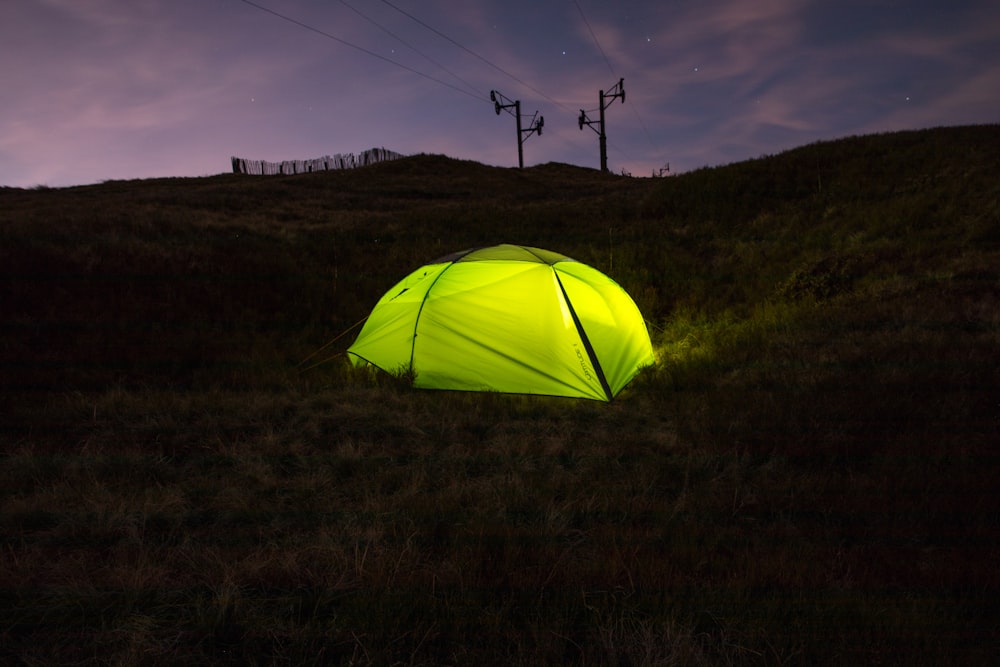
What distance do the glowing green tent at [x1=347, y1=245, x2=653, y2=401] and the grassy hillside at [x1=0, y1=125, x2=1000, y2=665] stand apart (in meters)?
0.49

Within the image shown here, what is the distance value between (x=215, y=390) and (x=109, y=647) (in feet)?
14.1

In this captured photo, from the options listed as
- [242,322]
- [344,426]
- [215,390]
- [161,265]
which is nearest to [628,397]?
[344,426]

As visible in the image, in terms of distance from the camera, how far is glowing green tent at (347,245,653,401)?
21.7 feet

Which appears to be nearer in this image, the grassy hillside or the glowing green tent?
the grassy hillside

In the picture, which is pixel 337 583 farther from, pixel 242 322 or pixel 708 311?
pixel 708 311

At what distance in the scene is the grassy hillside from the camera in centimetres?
229

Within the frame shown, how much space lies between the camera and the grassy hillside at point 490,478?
7.53 feet

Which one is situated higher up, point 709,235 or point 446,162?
point 446,162

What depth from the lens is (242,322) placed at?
841cm

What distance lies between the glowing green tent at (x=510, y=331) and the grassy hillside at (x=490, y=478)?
487 mm

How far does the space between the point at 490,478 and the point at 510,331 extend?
2.99 metres

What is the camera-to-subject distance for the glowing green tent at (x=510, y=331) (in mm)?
6605

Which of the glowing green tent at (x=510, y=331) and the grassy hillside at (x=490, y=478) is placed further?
the glowing green tent at (x=510, y=331)

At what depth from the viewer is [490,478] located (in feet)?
13.3
